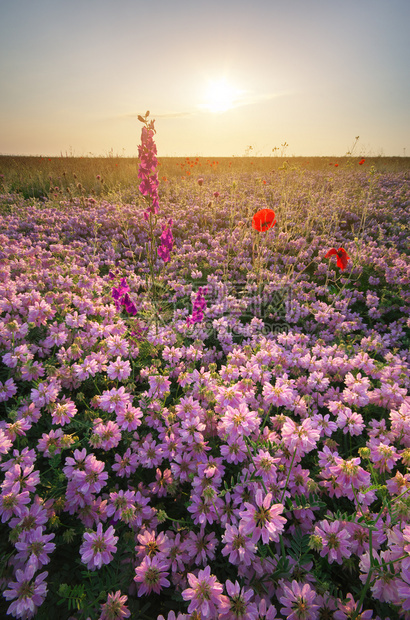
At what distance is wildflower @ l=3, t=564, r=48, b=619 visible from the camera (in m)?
1.29

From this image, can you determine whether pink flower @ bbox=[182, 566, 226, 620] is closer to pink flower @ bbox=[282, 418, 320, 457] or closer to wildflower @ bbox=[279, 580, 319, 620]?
wildflower @ bbox=[279, 580, 319, 620]

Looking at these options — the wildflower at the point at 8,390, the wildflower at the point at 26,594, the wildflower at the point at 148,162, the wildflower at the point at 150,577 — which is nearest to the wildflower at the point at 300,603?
the wildflower at the point at 150,577

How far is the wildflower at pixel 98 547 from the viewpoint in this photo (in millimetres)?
1416

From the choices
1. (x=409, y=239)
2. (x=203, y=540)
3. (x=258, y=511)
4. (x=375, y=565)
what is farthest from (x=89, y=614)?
(x=409, y=239)

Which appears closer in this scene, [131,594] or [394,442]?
[131,594]

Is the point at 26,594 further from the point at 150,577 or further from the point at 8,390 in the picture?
the point at 8,390

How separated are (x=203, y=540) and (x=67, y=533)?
0.74 meters

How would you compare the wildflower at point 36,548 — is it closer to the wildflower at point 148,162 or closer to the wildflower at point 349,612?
the wildflower at point 349,612

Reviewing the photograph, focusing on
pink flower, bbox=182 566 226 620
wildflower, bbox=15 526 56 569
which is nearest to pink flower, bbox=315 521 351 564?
pink flower, bbox=182 566 226 620

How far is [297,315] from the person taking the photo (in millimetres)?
4293

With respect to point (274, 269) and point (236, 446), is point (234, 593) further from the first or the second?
point (274, 269)

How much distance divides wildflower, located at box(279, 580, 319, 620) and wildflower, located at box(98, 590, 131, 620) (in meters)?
0.69

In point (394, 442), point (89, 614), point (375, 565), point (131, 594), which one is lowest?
point (131, 594)

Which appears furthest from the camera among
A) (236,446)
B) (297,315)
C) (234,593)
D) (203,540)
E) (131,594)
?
(297,315)
